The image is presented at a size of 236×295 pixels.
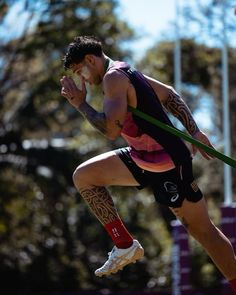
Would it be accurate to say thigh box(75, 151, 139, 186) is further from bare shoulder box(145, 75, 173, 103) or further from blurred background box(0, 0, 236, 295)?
blurred background box(0, 0, 236, 295)

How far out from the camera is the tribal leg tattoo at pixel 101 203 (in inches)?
253

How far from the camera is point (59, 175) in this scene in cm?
2236

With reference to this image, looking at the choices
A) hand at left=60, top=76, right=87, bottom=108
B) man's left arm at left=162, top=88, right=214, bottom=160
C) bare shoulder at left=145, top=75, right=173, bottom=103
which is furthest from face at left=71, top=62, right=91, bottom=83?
man's left arm at left=162, top=88, right=214, bottom=160

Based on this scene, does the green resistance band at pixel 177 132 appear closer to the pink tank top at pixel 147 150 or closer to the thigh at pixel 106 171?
the pink tank top at pixel 147 150

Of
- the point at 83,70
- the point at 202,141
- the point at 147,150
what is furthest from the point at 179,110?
the point at 83,70

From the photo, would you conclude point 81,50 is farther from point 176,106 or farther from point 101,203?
point 101,203

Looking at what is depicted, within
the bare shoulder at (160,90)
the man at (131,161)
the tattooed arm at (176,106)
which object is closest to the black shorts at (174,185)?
the man at (131,161)

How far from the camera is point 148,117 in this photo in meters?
6.14

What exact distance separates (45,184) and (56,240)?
2626 mm

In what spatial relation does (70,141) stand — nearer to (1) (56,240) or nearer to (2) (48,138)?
(2) (48,138)

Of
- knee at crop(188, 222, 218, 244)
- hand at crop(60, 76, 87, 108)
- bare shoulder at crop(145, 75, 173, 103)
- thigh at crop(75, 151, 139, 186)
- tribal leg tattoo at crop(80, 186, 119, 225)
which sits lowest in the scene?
knee at crop(188, 222, 218, 244)

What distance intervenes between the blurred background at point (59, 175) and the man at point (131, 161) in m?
15.4

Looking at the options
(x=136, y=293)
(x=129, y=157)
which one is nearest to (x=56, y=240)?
(x=136, y=293)

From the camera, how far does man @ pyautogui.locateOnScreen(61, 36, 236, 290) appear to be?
241 inches
